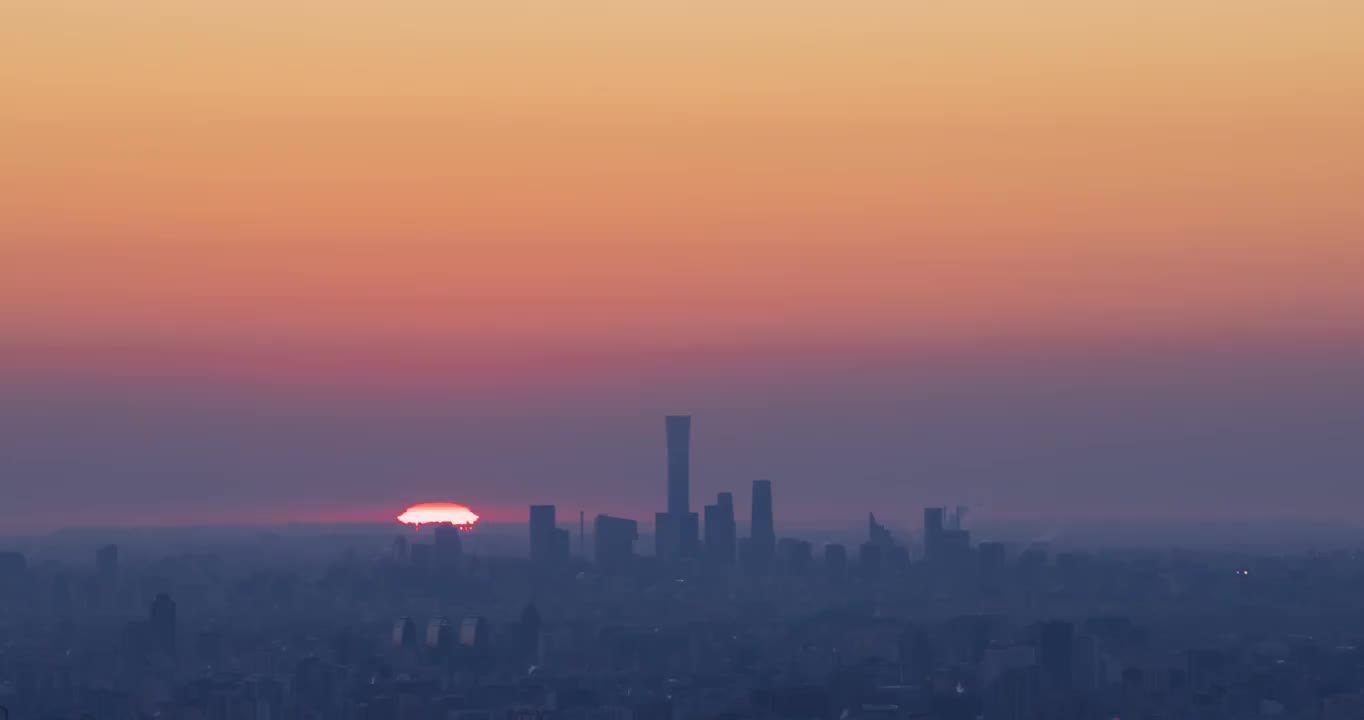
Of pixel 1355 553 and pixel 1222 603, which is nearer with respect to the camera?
pixel 1222 603

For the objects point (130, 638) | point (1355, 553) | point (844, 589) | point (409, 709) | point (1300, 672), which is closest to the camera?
point (409, 709)

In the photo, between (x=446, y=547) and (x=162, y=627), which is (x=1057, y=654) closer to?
(x=162, y=627)

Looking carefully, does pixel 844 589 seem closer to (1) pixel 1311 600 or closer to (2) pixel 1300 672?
(1) pixel 1311 600

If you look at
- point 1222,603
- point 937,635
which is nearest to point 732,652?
point 937,635

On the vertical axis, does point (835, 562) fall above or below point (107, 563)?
below

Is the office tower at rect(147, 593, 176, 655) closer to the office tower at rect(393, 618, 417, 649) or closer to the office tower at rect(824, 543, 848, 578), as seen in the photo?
the office tower at rect(393, 618, 417, 649)

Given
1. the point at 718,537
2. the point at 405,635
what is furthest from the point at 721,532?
the point at 405,635

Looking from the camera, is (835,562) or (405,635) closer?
(405,635)
